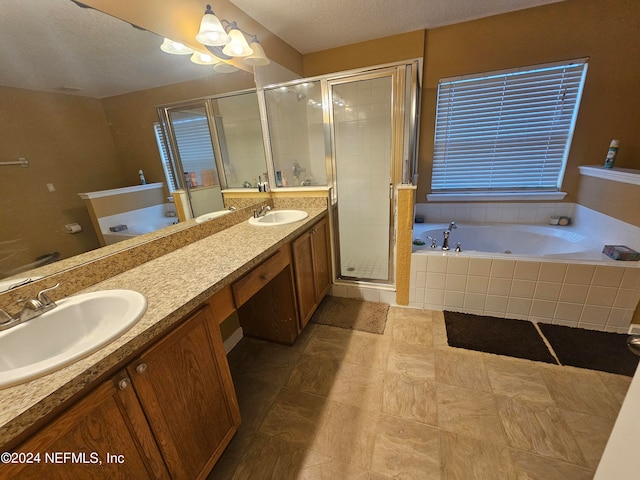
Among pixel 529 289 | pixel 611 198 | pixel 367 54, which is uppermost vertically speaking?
pixel 367 54

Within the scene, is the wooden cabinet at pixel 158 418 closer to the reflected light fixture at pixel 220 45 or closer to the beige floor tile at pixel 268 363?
the beige floor tile at pixel 268 363

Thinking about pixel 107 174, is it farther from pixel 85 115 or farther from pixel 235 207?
pixel 235 207

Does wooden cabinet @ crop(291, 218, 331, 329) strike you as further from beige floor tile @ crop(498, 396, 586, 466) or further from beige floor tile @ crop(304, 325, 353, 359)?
beige floor tile @ crop(498, 396, 586, 466)

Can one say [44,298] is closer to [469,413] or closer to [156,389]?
[156,389]

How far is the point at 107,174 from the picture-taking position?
1090 millimetres

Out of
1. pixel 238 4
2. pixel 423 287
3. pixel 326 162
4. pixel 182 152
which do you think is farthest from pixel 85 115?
pixel 423 287

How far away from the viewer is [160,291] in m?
0.94

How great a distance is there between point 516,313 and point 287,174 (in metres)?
2.13

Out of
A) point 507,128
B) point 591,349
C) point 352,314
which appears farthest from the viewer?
point 507,128

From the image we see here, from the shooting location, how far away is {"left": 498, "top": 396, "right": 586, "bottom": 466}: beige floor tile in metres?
1.10

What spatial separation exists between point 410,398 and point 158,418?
3.88ft

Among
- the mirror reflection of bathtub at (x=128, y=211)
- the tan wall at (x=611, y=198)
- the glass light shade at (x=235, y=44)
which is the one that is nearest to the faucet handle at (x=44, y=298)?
the mirror reflection of bathtub at (x=128, y=211)

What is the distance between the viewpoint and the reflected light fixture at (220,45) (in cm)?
134

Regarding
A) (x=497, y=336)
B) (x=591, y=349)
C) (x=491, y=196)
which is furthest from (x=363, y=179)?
(x=591, y=349)
